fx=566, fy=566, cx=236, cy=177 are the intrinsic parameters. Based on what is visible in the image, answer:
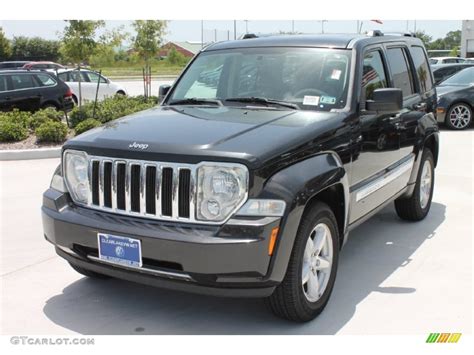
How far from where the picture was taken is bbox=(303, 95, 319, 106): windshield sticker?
4.44 m

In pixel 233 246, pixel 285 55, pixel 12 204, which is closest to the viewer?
pixel 233 246

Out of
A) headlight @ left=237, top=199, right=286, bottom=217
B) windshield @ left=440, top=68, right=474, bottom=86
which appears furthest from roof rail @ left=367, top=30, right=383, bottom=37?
windshield @ left=440, top=68, right=474, bottom=86

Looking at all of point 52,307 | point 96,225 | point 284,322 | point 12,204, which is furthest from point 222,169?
point 12,204

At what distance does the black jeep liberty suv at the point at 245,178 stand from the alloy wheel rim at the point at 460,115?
899 cm

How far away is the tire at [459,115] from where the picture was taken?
13.3 meters

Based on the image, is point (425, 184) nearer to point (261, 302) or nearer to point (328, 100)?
point (328, 100)

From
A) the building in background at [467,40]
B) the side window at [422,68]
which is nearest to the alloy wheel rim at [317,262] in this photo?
the side window at [422,68]

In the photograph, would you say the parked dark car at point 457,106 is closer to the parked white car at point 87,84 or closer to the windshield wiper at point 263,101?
the windshield wiper at point 263,101

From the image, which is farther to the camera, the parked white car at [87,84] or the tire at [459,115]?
the parked white car at [87,84]

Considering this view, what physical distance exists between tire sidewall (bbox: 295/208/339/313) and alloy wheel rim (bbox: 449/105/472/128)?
10470 millimetres

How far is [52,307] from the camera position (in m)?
4.09

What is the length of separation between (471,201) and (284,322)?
13.7 feet

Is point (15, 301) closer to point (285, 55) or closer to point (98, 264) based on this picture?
point (98, 264)

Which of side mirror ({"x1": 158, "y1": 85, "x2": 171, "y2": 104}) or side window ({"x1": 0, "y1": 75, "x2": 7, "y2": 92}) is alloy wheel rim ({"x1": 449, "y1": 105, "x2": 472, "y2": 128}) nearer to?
side mirror ({"x1": 158, "y1": 85, "x2": 171, "y2": 104})
